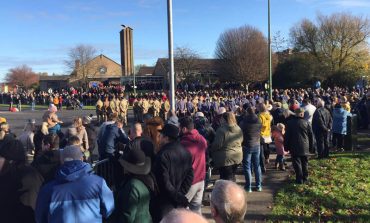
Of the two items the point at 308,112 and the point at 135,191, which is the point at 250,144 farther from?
the point at 308,112

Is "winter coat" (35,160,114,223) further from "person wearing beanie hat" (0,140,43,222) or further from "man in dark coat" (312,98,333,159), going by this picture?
"man in dark coat" (312,98,333,159)

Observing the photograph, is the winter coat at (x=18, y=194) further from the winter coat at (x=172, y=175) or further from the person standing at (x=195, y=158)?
the person standing at (x=195, y=158)

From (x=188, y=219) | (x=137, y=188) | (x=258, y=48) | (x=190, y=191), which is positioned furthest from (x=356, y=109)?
(x=258, y=48)

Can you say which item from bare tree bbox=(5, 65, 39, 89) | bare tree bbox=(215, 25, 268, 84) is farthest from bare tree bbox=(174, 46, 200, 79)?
bare tree bbox=(5, 65, 39, 89)

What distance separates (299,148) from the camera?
9164mm

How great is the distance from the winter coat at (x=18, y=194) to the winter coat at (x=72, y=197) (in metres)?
0.65

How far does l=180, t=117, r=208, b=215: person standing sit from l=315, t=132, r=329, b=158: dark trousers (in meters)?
6.51

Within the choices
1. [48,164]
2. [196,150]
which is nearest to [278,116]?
[196,150]

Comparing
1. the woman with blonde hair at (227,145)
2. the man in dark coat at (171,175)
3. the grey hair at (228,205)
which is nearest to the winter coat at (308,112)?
the woman with blonde hair at (227,145)

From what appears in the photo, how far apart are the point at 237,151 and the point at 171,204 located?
314 cm

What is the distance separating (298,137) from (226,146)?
2263 mm

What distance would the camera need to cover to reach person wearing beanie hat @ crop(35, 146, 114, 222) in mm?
3943

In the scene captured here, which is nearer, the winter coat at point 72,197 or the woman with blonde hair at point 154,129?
the winter coat at point 72,197

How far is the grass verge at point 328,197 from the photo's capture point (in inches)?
285
